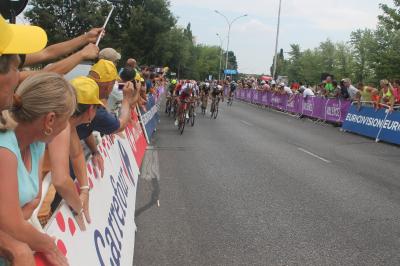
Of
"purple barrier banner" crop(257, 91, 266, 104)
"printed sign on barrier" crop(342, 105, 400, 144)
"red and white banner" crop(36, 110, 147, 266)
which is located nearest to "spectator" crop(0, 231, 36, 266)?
"red and white banner" crop(36, 110, 147, 266)

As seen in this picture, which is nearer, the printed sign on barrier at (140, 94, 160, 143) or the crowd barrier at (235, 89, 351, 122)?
the printed sign on barrier at (140, 94, 160, 143)

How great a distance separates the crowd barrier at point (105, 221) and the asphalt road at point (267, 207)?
18.8 inches

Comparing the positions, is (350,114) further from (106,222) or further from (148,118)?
(106,222)

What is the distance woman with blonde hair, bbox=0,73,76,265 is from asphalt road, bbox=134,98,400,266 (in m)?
2.41

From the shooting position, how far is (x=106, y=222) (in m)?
3.54

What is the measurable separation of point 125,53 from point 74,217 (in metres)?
65.9

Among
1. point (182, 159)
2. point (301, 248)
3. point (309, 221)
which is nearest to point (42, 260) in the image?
point (301, 248)

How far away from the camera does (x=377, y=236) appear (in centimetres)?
559

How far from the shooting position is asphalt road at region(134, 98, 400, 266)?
16.1ft

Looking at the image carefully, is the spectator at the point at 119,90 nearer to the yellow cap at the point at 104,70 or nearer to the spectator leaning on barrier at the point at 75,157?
the yellow cap at the point at 104,70

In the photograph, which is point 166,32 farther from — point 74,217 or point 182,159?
point 74,217

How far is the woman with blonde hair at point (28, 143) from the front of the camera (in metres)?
1.89

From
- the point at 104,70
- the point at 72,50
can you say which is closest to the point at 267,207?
the point at 104,70

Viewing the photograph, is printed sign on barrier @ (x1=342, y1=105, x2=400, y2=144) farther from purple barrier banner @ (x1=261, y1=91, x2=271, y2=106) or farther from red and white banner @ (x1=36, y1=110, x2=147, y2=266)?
purple barrier banner @ (x1=261, y1=91, x2=271, y2=106)
